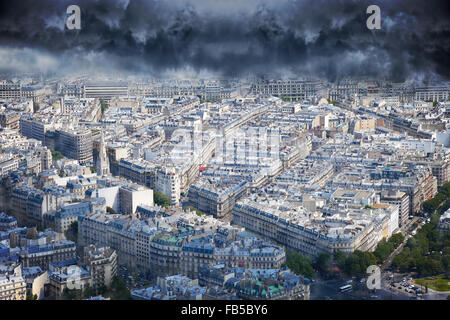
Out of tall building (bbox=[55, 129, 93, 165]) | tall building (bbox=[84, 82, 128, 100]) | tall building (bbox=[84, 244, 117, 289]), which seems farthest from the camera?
tall building (bbox=[84, 82, 128, 100])

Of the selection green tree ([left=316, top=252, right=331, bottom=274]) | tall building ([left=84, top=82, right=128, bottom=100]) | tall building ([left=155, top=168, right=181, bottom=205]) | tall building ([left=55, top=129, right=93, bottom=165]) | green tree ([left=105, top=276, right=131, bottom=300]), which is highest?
tall building ([left=84, top=82, right=128, bottom=100])

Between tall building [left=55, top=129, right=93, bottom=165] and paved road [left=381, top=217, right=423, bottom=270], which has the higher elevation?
tall building [left=55, top=129, right=93, bottom=165]

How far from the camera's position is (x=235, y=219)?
48.4 ft

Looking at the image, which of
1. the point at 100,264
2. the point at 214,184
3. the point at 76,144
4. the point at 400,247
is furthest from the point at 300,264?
the point at 76,144

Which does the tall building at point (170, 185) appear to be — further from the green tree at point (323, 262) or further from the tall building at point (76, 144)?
the green tree at point (323, 262)

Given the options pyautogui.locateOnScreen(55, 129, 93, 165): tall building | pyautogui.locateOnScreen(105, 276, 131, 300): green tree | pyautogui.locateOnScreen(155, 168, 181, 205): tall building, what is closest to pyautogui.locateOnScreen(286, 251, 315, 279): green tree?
pyautogui.locateOnScreen(105, 276, 131, 300): green tree

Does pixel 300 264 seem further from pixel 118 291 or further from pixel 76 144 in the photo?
pixel 76 144

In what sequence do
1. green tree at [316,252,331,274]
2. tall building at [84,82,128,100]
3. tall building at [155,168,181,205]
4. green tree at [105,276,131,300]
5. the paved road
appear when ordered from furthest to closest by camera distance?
tall building at [84,82,128,100], tall building at [155,168,181,205], the paved road, green tree at [316,252,331,274], green tree at [105,276,131,300]

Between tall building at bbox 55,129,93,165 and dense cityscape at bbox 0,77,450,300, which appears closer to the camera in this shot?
dense cityscape at bbox 0,77,450,300

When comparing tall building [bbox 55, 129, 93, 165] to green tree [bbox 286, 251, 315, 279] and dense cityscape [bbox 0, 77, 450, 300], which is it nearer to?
dense cityscape [bbox 0, 77, 450, 300]

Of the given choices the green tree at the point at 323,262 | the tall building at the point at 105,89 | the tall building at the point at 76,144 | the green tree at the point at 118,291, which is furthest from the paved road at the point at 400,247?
the tall building at the point at 105,89

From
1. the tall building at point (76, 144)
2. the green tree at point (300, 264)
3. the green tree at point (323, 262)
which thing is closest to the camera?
the green tree at point (300, 264)
